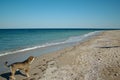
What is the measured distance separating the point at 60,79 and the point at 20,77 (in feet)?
7.69

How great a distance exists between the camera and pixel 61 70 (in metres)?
9.20

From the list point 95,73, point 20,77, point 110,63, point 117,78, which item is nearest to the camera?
point 117,78

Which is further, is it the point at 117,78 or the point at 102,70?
the point at 102,70

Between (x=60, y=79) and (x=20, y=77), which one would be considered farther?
(x=20, y=77)

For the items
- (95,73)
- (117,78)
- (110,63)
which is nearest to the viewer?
(117,78)

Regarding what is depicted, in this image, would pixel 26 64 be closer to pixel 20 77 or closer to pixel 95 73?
pixel 20 77

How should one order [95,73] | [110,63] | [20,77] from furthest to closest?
[110,63] → [20,77] → [95,73]

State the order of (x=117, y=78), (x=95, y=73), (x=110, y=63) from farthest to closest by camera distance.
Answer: (x=110, y=63), (x=95, y=73), (x=117, y=78)

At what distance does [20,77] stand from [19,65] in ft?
2.68

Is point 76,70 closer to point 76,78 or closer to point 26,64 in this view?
point 76,78

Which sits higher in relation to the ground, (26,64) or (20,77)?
(26,64)

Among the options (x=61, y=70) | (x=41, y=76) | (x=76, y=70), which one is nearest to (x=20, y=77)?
(x=41, y=76)


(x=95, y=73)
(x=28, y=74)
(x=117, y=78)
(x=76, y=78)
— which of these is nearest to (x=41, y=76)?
(x=28, y=74)

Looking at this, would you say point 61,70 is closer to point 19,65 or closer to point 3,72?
point 19,65
